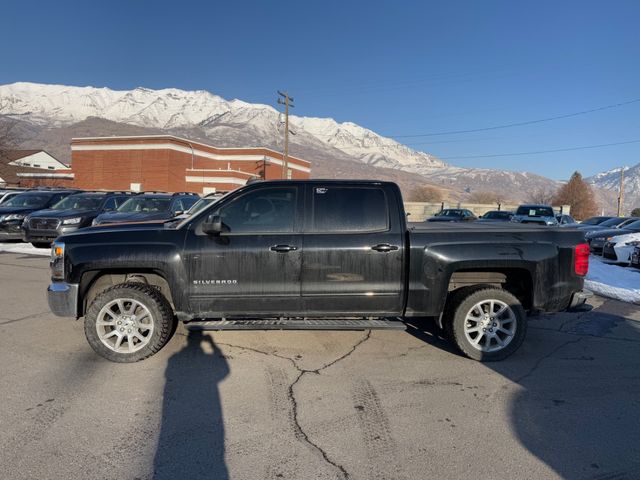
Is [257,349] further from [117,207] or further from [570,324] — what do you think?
[117,207]

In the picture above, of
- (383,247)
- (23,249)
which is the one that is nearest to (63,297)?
(383,247)

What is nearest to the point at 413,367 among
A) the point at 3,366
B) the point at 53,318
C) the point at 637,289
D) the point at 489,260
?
the point at 489,260

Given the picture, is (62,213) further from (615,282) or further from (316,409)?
(615,282)

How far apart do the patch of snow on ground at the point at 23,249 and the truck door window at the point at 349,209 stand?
10493 millimetres

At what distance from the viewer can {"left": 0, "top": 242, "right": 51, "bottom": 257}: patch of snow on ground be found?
40.4 feet

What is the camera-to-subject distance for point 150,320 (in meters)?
4.61

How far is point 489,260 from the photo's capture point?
15.1 ft

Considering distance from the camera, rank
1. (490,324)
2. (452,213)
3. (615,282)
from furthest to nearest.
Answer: (452,213), (615,282), (490,324)

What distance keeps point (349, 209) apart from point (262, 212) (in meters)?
0.93

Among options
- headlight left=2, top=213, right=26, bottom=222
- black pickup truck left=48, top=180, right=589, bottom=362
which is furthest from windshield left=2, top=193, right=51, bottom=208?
black pickup truck left=48, top=180, right=589, bottom=362

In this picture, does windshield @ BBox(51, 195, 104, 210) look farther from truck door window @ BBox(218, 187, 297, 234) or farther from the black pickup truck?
truck door window @ BBox(218, 187, 297, 234)

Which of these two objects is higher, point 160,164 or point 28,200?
point 160,164

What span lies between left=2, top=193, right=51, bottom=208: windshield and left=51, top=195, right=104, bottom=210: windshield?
1.53 meters

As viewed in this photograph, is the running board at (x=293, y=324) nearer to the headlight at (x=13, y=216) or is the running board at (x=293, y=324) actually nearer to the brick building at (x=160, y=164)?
the headlight at (x=13, y=216)
